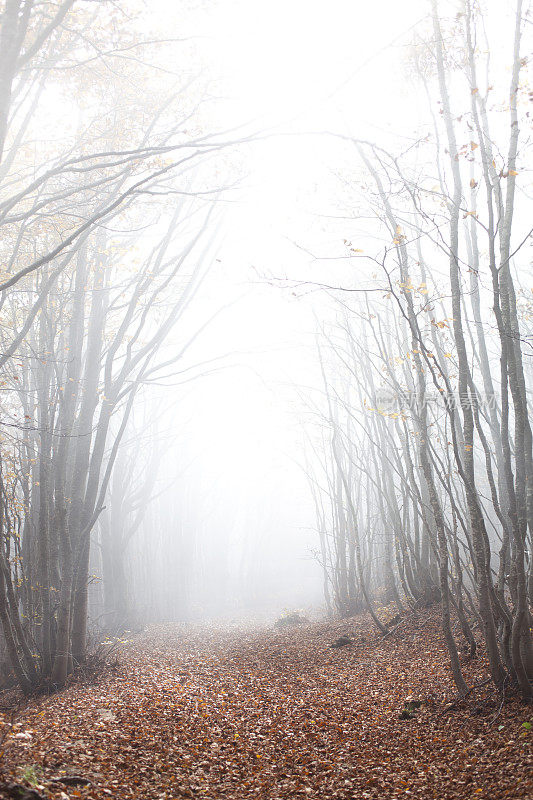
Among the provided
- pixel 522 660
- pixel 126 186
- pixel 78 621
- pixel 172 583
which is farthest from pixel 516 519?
pixel 172 583

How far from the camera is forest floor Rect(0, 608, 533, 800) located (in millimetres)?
2467

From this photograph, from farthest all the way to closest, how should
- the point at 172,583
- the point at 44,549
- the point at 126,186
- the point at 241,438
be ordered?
the point at 241,438 → the point at 172,583 → the point at 126,186 → the point at 44,549

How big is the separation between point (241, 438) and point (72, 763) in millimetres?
18096

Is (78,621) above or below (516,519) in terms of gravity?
below

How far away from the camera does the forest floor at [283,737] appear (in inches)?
97.1

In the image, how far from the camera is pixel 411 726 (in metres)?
3.25

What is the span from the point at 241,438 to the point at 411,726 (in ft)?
57.5

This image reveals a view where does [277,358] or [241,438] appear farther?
[241,438]

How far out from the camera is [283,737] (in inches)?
132

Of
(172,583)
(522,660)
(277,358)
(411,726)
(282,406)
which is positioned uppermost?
(277,358)

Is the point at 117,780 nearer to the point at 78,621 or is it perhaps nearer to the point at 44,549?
the point at 44,549

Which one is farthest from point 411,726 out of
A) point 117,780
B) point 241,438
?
point 241,438

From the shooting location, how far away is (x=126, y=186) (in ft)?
20.2

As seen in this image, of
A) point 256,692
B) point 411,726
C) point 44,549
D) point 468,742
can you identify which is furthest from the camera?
point 44,549
